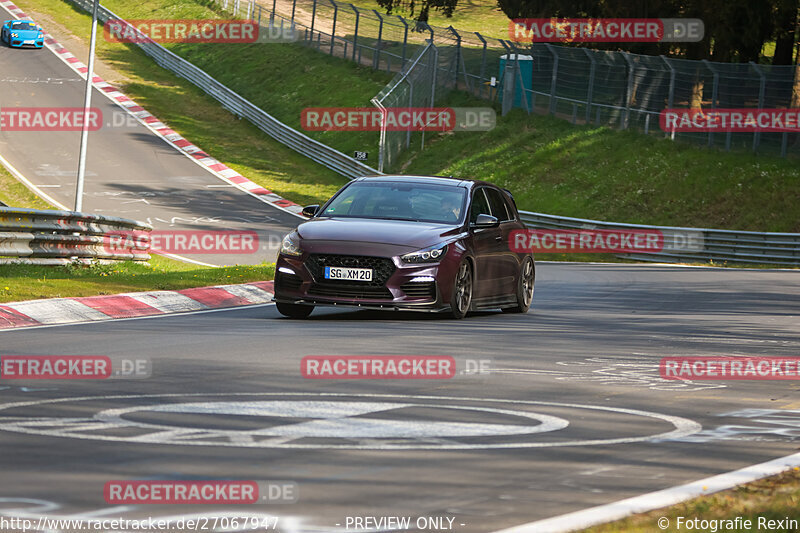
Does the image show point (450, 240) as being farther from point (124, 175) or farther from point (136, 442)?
point (124, 175)

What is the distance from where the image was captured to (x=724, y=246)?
34.2 m

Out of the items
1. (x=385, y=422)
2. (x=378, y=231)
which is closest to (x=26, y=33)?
(x=378, y=231)

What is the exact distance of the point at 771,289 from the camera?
2308 centimetres

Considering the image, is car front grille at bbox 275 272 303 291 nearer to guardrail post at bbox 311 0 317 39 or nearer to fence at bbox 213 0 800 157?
fence at bbox 213 0 800 157

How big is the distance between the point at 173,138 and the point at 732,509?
46.0 metres

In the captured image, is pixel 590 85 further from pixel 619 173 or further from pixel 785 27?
pixel 785 27

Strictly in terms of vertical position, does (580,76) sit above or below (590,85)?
above

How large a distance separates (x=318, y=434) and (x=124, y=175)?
1458 inches

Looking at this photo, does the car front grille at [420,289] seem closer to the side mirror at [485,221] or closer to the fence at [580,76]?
the side mirror at [485,221]

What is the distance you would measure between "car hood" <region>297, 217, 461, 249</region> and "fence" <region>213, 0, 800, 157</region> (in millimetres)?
25453

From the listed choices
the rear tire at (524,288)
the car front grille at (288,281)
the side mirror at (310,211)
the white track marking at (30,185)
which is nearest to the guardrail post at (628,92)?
the white track marking at (30,185)

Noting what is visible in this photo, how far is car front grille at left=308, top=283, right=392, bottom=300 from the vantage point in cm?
1375

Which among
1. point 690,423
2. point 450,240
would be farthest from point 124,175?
point 690,423

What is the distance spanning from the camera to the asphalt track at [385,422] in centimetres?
557
